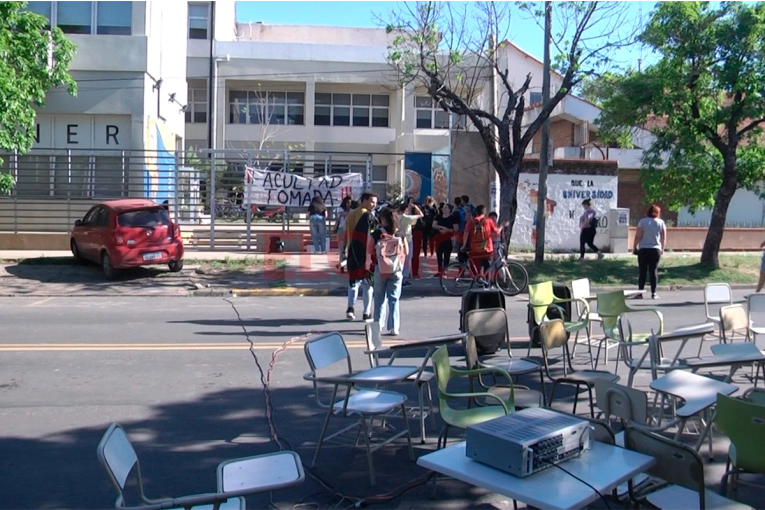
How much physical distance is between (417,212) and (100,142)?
34.8 feet

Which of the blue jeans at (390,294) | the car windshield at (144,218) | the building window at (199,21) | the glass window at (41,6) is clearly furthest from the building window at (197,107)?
the blue jeans at (390,294)

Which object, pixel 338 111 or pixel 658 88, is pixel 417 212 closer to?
pixel 658 88

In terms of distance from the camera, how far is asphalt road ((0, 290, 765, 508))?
5418 millimetres

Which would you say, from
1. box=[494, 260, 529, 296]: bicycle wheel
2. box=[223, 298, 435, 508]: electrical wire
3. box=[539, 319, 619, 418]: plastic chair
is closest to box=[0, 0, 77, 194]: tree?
box=[223, 298, 435, 508]: electrical wire

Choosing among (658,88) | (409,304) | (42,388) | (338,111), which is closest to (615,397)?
(42,388)

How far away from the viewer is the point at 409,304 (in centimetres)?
1456

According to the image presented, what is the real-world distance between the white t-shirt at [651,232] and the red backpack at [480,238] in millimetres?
2778

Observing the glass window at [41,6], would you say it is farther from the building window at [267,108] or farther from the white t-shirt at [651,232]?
the building window at [267,108]

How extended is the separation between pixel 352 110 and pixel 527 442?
137 feet

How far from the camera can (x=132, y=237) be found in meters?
17.0

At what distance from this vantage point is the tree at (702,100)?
1739 centimetres

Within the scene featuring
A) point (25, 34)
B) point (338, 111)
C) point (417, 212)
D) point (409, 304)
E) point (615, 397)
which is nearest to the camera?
point (615, 397)

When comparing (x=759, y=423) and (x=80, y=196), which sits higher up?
(x=80, y=196)

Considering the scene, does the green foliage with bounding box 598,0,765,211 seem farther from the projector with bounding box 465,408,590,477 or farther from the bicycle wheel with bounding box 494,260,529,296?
the projector with bounding box 465,408,590,477
